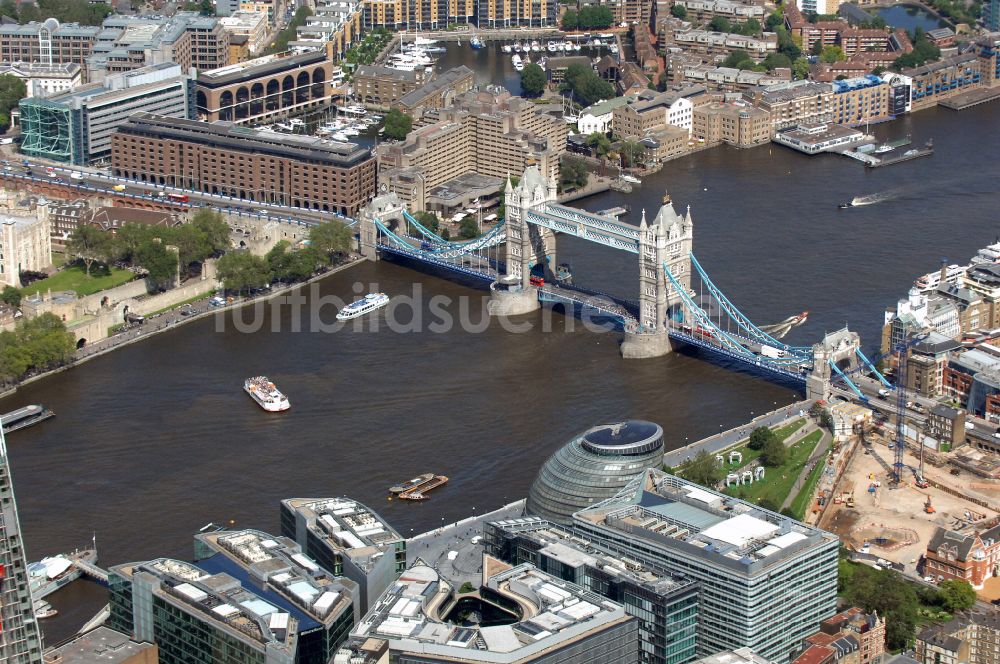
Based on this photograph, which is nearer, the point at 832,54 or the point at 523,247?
the point at 523,247

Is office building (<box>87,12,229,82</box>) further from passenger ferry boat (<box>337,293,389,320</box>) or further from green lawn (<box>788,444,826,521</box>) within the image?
green lawn (<box>788,444,826,521</box>)

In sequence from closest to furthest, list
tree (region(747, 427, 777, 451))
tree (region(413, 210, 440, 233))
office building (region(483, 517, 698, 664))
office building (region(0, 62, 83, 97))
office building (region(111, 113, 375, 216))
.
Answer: office building (region(483, 517, 698, 664)) < tree (region(747, 427, 777, 451)) < tree (region(413, 210, 440, 233)) < office building (region(111, 113, 375, 216)) < office building (region(0, 62, 83, 97))

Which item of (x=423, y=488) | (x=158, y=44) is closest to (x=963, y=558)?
(x=423, y=488)

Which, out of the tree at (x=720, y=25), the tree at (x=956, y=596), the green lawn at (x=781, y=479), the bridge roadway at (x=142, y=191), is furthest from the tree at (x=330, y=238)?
the tree at (x=720, y=25)

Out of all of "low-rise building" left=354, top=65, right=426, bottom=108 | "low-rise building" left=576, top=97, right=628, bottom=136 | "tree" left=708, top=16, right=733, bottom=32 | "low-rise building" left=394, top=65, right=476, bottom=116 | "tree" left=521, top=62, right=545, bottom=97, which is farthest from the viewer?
"tree" left=708, top=16, right=733, bottom=32

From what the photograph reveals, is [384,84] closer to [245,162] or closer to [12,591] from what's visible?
[245,162]

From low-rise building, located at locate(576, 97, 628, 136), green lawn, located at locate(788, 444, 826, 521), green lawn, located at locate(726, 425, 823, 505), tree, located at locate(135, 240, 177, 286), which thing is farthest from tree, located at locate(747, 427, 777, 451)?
low-rise building, located at locate(576, 97, 628, 136)

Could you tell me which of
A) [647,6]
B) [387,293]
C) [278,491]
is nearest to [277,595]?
[278,491]
